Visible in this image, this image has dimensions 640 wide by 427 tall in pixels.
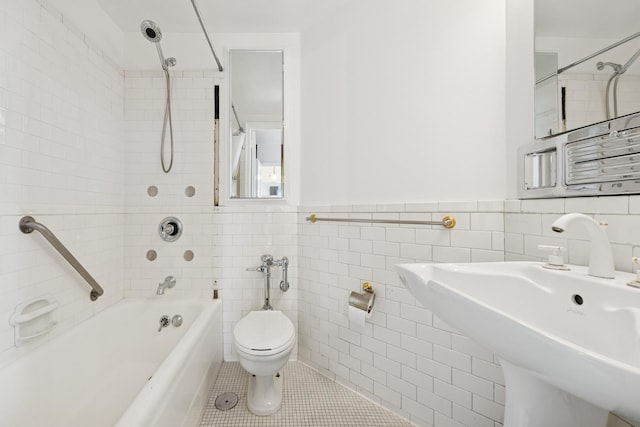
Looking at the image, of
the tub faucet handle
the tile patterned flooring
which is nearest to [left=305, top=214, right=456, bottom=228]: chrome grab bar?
the tile patterned flooring

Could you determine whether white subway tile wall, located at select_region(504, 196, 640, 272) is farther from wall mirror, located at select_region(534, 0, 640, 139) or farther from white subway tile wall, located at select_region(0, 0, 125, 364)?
white subway tile wall, located at select_region(0, 0, 125, 364)

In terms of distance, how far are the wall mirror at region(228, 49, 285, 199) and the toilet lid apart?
86cm

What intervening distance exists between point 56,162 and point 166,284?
97cm

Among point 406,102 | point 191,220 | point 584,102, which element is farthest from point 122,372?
point 584,102

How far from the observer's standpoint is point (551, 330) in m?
0.73

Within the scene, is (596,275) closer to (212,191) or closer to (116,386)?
(212,191)

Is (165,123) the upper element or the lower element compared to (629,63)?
upper

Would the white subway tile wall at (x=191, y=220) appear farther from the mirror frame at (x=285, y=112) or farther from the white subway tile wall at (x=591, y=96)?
the white subway tile wall at (x=591, y=96)

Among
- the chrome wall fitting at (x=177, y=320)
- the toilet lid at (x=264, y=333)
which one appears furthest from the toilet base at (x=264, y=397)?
the chrome wall fitting at (x=177, y=320)

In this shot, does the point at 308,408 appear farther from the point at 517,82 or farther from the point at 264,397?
the point at 517,82

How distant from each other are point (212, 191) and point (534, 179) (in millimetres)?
1915

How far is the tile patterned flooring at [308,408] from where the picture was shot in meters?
1.36

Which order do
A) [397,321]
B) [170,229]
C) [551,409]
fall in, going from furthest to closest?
[170,229]
[397,321]
[551,409]

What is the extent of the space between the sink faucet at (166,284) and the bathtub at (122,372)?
0.39ft
